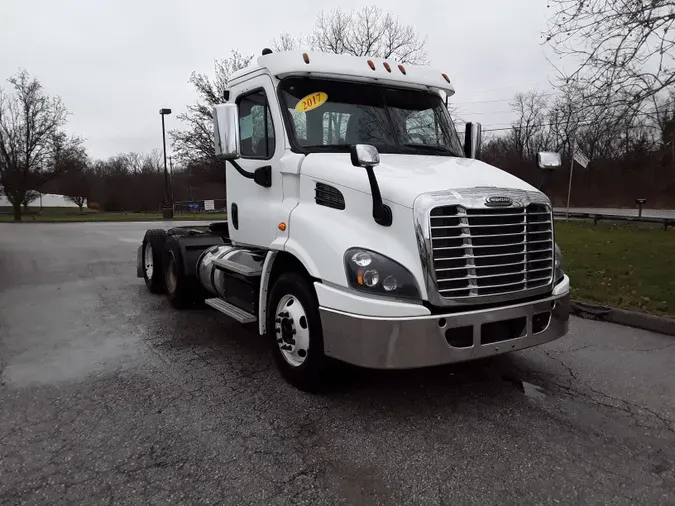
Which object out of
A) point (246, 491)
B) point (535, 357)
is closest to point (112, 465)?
point (246, 491)

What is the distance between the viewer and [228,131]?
172 inches

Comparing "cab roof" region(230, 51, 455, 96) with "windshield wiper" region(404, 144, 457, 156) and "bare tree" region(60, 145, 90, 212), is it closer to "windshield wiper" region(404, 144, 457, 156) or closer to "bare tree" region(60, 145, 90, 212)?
"windshield wiper" region(404, 144, 457, 156)

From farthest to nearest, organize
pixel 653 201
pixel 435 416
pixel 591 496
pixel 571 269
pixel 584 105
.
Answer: pixel 653 201 < pixel 571 269 < pixel 584 105 < pixel 435 416 < pixel 591 496

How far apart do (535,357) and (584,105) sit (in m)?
5.09

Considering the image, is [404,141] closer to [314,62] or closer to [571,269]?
[314,62]

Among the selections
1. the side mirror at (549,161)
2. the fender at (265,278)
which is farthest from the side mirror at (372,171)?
the side mirror at (549,161)

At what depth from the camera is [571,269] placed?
30.7 ft

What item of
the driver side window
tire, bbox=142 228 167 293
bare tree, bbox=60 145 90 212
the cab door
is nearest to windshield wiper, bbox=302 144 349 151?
the cab door

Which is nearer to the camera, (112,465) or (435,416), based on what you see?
(112,465)

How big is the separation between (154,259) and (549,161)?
5841 millimetres

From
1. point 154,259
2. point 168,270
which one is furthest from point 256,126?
point 154,259

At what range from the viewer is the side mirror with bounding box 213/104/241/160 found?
434 cm

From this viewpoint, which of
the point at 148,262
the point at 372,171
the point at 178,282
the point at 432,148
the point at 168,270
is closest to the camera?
the point at 372,171

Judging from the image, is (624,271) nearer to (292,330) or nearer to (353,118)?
(353,118)
